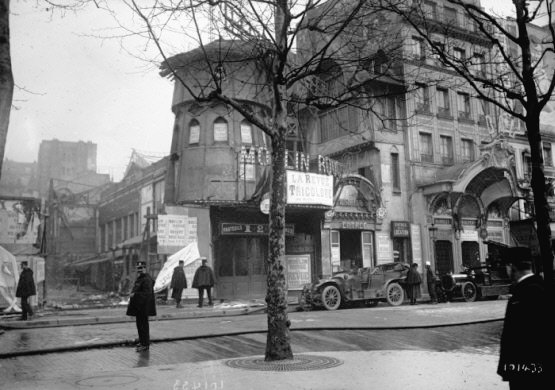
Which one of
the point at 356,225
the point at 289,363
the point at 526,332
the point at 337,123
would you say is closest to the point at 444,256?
the point at 356,225

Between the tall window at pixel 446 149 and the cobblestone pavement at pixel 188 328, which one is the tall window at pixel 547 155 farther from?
the cobblestone pavement at pixel 188 328

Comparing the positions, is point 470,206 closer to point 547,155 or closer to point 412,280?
point 547,155

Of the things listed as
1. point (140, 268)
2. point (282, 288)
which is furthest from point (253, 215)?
point (282, 288)

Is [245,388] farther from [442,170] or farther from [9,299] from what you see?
[442,170]

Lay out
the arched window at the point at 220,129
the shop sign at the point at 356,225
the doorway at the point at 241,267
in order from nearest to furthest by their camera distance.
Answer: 1. the doorway at the point at 241,267
2. the arched window at the point at 220,129
3. the shop sign at the point at 356,225

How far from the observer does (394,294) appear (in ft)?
76.2

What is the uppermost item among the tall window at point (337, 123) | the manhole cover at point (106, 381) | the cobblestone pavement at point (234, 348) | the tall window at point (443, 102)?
the tall window at point (443, 102)

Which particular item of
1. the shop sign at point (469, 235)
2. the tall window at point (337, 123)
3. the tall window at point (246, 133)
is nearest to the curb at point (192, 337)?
the tall window at point (246, 133)

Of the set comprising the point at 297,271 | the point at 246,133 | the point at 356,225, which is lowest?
the point at 297,271

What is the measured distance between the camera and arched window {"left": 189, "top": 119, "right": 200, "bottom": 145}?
97.6ft

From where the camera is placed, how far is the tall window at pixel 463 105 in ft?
120

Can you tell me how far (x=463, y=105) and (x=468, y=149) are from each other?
308 cm

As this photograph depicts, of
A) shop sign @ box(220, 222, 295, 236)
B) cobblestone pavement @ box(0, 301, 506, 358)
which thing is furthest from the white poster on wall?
cobblestone pavement @ box(0, 301, 506, 358)

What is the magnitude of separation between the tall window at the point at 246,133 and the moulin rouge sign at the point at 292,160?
98.1 inches
